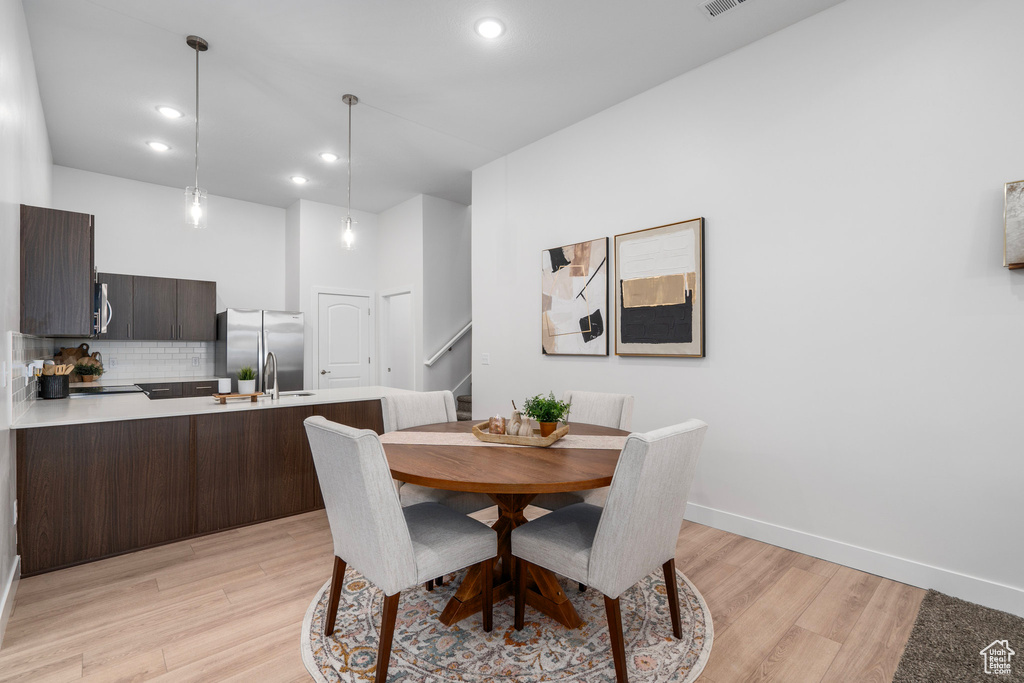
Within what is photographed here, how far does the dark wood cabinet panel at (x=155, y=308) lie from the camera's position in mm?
4859

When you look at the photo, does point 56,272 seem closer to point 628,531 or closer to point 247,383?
point 247,383

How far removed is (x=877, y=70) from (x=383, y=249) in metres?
5.35

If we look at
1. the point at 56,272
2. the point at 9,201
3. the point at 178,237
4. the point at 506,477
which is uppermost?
the point at 178,237

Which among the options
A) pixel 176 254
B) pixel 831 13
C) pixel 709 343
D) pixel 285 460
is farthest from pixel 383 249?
pixel 831 13

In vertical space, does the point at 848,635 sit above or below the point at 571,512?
below

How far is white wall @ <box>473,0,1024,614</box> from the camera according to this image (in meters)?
2.15

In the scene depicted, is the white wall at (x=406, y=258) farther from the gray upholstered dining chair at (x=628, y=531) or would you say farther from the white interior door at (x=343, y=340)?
the gray upholstered dining chair at (x=628, y=531)

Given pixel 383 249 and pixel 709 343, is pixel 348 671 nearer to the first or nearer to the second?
pixel 709 343

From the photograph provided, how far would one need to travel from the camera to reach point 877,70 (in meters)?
2.45

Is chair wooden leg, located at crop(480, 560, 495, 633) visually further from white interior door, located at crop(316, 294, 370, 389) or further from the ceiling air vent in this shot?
white interior door, located at crop(316, 294, 370, 389)

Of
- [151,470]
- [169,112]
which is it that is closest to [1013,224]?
[151,470]

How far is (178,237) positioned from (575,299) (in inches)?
181

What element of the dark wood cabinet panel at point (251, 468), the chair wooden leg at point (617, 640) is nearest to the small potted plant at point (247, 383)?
the dark wood cabinet panel at point (251, 468)

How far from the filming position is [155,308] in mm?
4961
